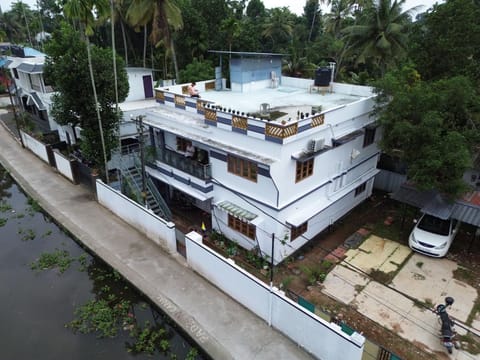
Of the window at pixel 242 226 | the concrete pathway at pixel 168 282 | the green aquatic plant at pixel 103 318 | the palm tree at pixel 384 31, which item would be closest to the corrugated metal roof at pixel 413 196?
the window at pixel 242 226

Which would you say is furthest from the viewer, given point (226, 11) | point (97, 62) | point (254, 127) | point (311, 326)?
point (226, 11)

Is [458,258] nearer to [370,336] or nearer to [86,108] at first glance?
[370,336]

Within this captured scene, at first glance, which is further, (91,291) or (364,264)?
(364,264)

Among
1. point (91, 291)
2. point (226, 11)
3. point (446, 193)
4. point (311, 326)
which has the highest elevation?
point (226, 11)

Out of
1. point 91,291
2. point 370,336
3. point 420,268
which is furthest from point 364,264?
point 91,291

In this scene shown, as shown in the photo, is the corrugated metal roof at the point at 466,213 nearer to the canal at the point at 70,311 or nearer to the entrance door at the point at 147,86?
the canal at the point at 70,311

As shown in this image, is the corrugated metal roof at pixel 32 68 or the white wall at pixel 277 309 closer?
the white wall at pixel 277 309

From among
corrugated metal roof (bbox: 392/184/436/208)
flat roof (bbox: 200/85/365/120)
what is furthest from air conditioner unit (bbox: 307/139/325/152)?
corrugated metal roof (bbox: 392/184/436/208)
